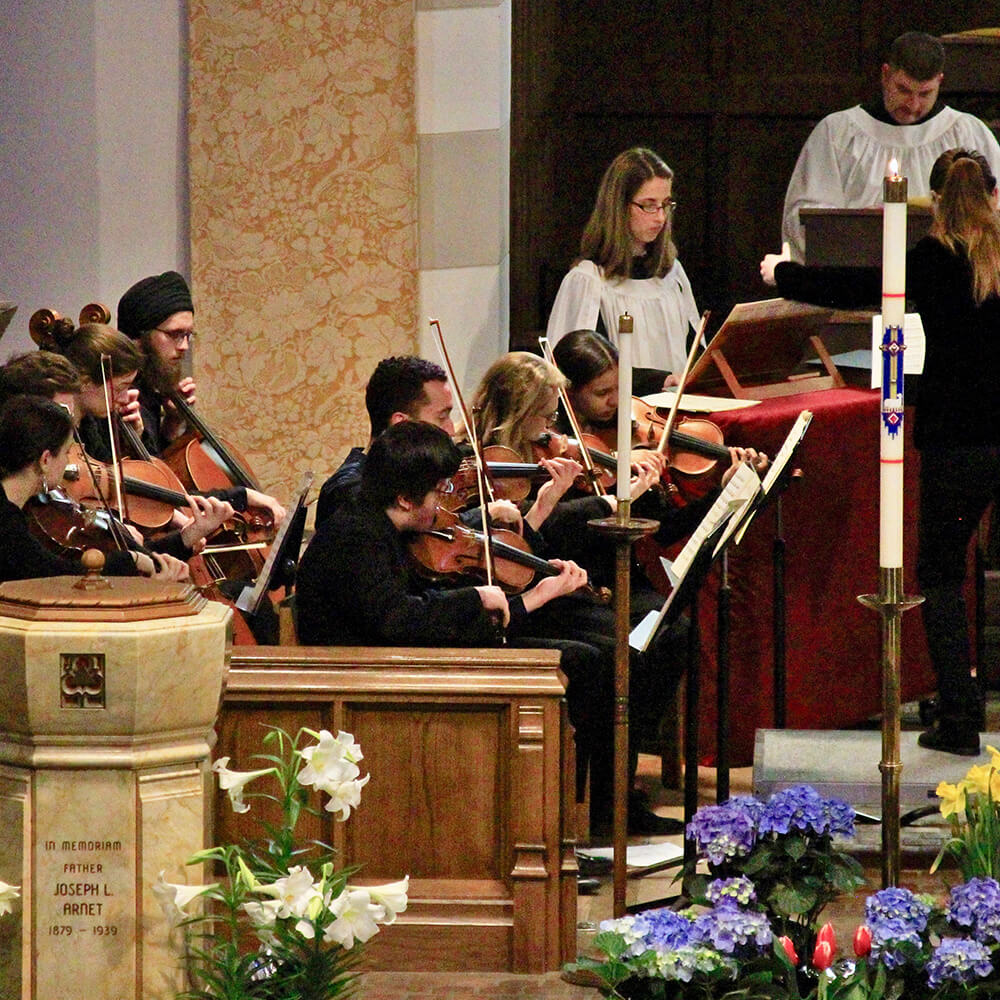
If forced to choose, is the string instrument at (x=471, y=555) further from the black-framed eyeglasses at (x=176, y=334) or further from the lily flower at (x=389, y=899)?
the lily flower at (x=389, y=899)

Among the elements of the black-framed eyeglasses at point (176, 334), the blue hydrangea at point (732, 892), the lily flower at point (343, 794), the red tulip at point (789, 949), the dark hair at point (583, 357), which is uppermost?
the black-framed eyeglasses at point (176, 334)

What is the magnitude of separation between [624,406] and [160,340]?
221 centimetres

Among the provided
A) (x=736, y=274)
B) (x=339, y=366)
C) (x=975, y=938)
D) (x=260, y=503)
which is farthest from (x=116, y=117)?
(x=975, y=938)

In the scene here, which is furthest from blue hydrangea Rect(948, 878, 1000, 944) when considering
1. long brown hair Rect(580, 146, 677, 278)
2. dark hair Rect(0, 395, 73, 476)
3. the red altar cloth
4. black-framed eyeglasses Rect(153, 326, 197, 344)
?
long brown hair Rect(580, 146, 677, 278)

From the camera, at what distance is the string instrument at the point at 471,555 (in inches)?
171

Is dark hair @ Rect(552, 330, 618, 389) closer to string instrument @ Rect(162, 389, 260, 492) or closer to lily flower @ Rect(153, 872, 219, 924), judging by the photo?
string instrument @ Rect(162, 389, 260, 492)

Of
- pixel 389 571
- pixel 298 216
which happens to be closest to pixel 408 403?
pixel 389 571

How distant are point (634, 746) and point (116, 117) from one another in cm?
268

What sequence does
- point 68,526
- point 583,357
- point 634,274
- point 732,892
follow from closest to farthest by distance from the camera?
1. point 732,892
2. point 68,526
3. point 583,357
4. point 634,274

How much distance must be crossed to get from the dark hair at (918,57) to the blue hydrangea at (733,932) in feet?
12.7

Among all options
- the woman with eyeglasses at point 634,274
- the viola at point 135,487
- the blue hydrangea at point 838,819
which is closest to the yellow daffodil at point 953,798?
the blue hydrangea at point 838,819

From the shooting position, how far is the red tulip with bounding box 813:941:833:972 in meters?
2.78

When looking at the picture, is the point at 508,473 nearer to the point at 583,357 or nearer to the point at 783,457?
the point at 583,357

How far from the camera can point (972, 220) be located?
4.66 metres
